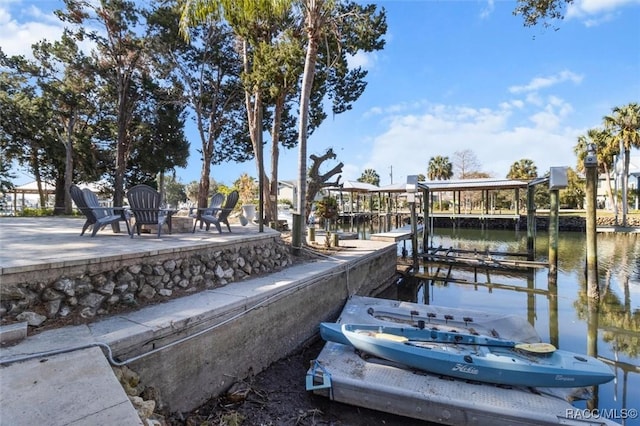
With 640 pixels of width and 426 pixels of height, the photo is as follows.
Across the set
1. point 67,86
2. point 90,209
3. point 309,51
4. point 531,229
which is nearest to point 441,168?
point 531,229

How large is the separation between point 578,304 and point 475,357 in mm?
6356

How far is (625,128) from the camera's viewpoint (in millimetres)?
23922

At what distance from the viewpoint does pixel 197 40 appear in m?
17.3

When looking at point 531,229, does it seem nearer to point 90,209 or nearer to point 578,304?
point 578,304

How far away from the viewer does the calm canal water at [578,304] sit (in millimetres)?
4902

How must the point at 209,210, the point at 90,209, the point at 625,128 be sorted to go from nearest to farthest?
1. the point at 90,209
2. the point at 209,210
3. the point at 625,128

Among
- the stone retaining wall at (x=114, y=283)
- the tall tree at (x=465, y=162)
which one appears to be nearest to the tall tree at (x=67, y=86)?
the stone retaining wall at (x=114, y=283)

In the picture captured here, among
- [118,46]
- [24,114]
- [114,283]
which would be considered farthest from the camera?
[24,114]

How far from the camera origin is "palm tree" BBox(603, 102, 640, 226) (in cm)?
2338

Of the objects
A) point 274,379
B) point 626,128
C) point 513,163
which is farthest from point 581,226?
point 274,379

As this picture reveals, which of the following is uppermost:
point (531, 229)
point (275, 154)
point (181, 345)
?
point (275, 154)

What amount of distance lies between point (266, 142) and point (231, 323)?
1483 centimetres

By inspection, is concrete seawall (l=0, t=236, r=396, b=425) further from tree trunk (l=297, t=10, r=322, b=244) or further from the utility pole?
the utility pole

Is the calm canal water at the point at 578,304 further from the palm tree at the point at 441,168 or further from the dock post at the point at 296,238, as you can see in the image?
the palm tree at the point at 441,168
